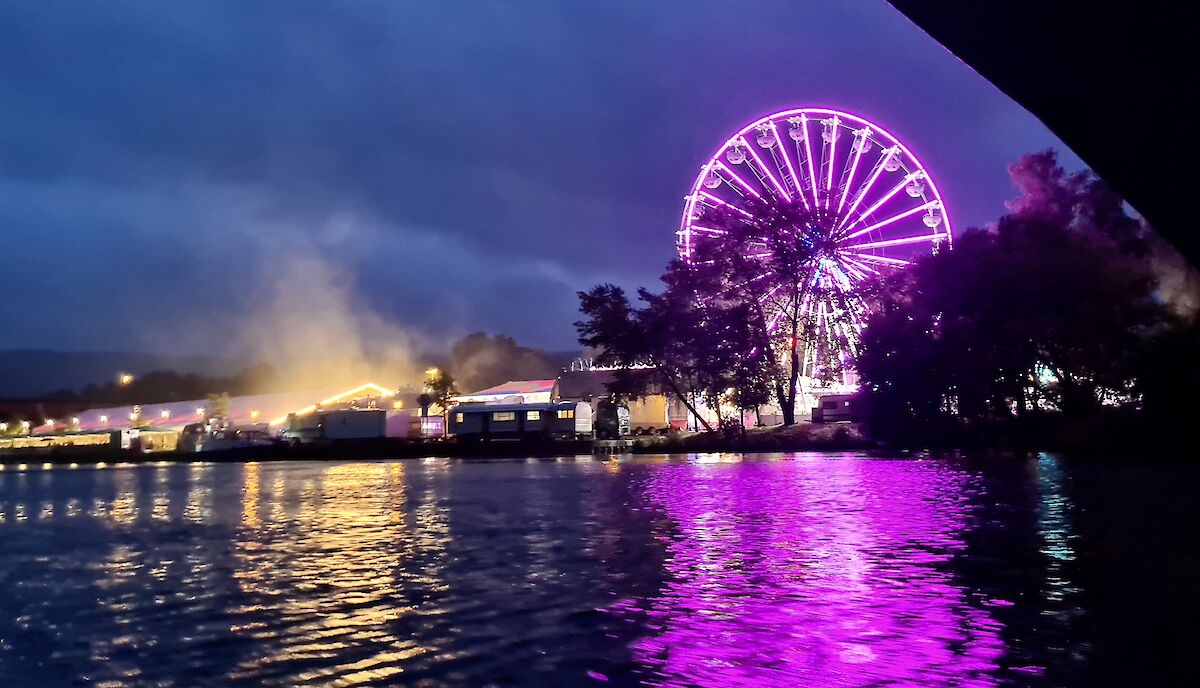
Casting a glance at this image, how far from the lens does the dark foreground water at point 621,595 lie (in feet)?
23.4

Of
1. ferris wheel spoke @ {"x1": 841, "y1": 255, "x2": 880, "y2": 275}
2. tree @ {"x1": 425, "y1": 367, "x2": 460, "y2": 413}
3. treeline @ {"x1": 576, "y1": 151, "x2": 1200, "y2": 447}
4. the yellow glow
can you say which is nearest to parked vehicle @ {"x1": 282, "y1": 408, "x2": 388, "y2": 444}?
treeline @ {"x1": 576, "y1": 151, "x2": 1200, "y2": 447}

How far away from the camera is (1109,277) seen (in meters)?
46.1

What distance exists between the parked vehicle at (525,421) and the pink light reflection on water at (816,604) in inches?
2294

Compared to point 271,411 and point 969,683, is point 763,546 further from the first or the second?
point 271,411

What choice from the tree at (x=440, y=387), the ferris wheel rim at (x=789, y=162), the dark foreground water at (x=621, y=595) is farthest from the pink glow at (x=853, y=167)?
the tree at (x=440, y=387)

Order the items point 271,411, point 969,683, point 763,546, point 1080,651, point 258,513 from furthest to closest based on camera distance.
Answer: point 271,411, point 258,513, point 763,546, point 1080,651, point 969,683

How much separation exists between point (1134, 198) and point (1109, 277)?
40.5m

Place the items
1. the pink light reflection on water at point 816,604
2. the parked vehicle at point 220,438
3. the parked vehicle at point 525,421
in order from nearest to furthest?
the pink light reflection on water at point 816,604
the parked vehicle at point 525,421
the parked vehicle at point 220,438

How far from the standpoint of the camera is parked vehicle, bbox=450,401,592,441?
78312 millimetres

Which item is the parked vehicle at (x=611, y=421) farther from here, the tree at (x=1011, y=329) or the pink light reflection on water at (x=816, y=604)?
the pink light reflection on water at (x=816, y=604)

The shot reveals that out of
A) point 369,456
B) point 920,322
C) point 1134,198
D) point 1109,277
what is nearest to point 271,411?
point 369,456

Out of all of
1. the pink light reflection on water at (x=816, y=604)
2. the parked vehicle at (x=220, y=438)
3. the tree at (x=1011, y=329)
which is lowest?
the pink light reflection on water at (x=816, y=604)

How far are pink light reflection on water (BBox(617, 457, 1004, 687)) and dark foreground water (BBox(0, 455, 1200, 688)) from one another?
39mm

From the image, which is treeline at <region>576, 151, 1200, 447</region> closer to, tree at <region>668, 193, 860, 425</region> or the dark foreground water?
tree at <region>668, 193, 860, 425</region>
